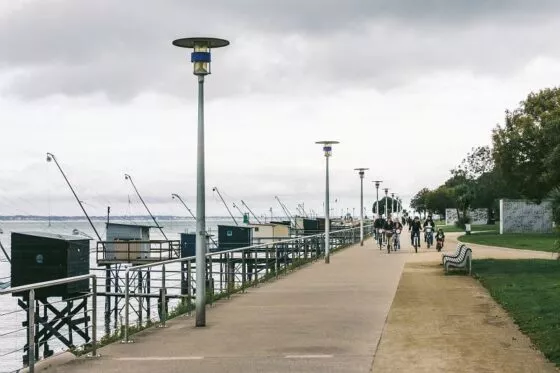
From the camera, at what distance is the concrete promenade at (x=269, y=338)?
8.86m

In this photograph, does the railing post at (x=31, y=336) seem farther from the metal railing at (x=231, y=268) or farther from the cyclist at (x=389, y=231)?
the cyclist at (x=389, y=231)

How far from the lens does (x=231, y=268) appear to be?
20859 mm

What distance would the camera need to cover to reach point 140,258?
44.6m

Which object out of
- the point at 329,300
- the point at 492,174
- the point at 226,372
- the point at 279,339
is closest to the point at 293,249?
the point at 329,300

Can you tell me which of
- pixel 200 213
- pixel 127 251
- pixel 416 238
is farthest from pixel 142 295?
pixel 127 251

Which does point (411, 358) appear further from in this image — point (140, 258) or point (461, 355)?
point (140, 258)

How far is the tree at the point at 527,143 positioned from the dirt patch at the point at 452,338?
34.2 m

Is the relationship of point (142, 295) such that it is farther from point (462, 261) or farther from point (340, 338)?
point (462, 261)

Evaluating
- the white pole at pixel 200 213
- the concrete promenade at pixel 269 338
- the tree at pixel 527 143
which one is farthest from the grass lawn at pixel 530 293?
the tree at pixel 527 143

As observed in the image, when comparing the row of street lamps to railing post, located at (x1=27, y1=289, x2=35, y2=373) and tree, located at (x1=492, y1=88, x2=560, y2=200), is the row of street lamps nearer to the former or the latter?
railing post, located at (x1=27, y1=289, x2=35, y2=373)

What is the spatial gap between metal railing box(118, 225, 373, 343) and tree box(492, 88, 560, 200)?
37.9 feet

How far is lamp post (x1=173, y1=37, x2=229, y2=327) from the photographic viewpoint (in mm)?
11922

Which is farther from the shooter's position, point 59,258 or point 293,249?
point 293,249

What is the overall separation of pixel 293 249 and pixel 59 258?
9.82 metres
